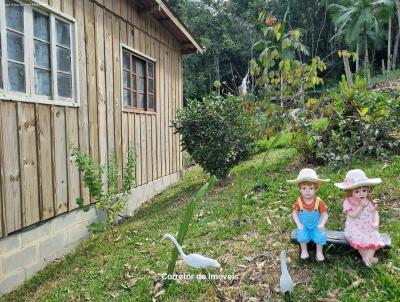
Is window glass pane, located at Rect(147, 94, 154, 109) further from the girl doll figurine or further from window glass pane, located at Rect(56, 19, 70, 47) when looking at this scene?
the girl doll figurine

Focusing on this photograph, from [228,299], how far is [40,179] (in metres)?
A: 2.61

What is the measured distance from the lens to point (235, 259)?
3418mm

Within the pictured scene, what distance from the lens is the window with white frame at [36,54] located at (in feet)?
12.3

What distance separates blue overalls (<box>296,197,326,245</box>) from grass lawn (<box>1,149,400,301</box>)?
10.5 inches

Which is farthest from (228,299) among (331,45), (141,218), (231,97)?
(331,45)

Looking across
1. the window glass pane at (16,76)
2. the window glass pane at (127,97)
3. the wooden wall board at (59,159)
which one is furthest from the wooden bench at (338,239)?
the window glass pane at (127,97)

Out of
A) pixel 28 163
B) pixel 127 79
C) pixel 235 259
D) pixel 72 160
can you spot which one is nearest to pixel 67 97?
pixel 72 160

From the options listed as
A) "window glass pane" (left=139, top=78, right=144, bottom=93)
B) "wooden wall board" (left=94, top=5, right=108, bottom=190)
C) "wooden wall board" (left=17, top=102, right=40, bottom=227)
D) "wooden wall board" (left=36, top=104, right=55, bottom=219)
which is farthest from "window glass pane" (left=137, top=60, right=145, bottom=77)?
"wooden wall board" (left=17, top=102, right=40, bottom=227)

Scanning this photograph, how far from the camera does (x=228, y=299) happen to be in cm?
282

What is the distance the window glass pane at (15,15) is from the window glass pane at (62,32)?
678 millimetres

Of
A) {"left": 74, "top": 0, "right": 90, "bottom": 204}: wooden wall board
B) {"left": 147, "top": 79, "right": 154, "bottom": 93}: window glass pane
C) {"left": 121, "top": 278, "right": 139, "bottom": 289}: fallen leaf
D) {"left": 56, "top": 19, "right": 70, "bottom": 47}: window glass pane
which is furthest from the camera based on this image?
{"left": 147, "top": 79, "right": 154, "bottom": 93}: window glass pane

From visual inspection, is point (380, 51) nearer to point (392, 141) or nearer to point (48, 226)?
point (392, 141)

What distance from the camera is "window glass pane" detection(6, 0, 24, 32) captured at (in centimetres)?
379

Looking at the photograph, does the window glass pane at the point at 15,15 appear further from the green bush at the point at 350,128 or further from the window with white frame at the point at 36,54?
the green bush at the point at 350,128
